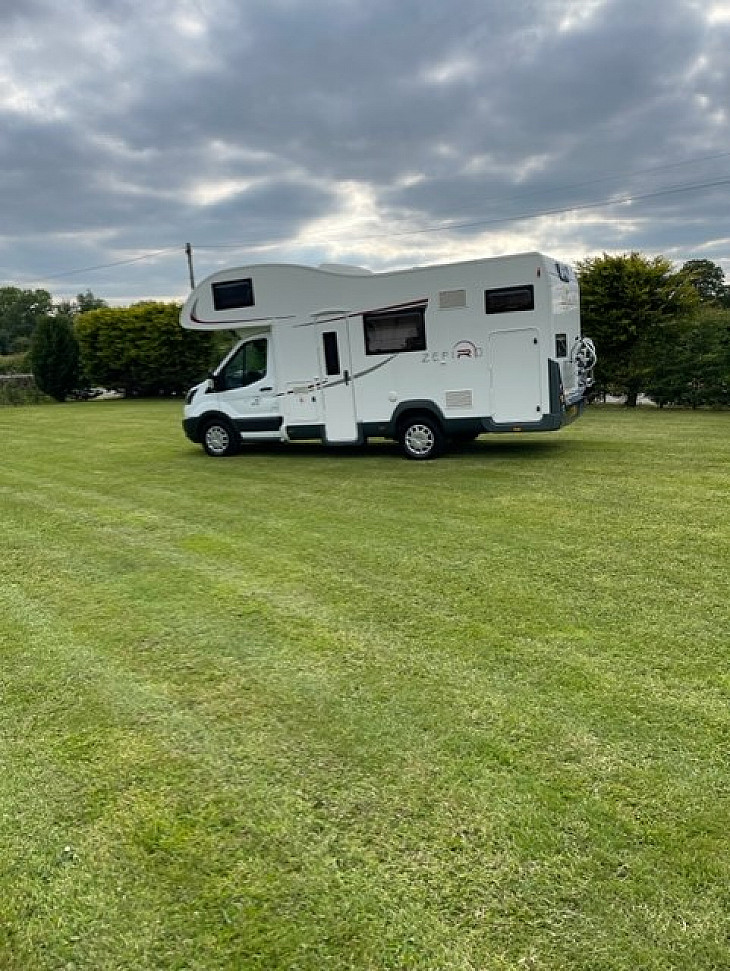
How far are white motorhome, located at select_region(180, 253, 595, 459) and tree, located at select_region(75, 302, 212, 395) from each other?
13.6 m

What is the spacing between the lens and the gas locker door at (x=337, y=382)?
32.1 feet

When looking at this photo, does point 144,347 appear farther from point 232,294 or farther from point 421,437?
point 421,437

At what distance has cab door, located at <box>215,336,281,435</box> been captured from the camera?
34.3 ft

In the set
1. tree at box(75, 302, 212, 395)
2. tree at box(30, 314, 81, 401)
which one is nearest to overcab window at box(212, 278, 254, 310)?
Answer: tree at box(75, 302, 212, 395)

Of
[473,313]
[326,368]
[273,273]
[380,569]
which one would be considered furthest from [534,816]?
[273,273]

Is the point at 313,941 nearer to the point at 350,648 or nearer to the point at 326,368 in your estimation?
the point at 350,648

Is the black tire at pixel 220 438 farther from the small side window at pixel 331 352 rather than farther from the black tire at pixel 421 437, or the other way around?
the black tire at pixel 421 437

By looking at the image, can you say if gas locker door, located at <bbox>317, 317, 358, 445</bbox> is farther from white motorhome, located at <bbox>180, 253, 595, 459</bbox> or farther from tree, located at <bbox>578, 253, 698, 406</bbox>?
tree, located at <bbox>578, 253, 698, 406</bbox>

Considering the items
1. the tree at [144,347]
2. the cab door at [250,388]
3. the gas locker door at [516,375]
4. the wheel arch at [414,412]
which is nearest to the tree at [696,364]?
the gas locker door at [516,375]

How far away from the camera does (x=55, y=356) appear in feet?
81.5

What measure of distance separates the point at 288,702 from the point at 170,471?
702cm

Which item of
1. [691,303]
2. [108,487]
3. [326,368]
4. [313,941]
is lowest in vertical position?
[313,941]

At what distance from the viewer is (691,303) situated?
1496 cm

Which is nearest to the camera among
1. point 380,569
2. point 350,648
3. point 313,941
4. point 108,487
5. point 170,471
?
point 313,941
